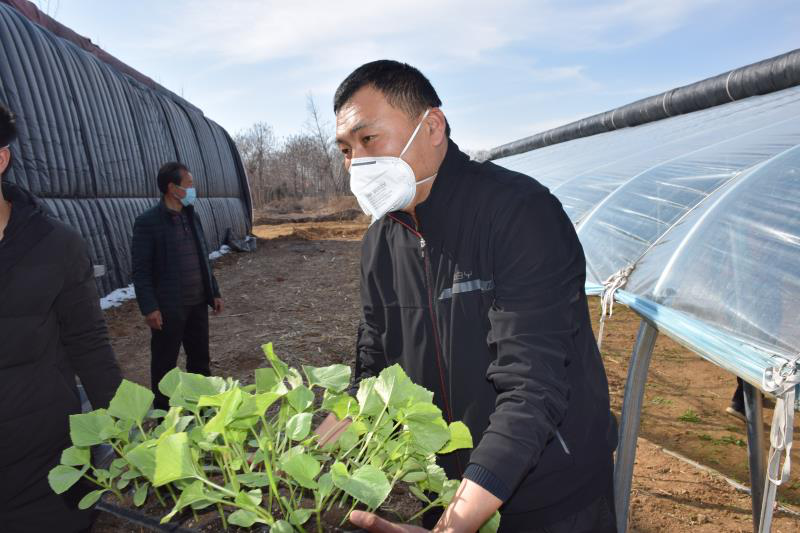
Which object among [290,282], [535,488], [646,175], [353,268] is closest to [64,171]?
[290,282]

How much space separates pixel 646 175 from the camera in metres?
4.20

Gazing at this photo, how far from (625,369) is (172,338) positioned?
4717 mm

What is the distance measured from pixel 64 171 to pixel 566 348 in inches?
303

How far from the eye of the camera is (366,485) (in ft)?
2.29

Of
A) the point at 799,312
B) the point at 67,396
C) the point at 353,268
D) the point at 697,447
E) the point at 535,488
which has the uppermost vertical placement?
the point at 67,396

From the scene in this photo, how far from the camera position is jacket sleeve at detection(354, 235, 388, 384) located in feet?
5.12

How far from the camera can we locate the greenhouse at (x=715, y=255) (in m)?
1.79

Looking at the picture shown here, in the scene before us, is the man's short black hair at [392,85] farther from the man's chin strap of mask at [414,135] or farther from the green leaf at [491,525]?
the green leaf at [491,525]

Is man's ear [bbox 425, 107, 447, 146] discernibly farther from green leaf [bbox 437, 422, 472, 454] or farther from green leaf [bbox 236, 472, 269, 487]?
green leaf [bbox 236, 472, 269, 487]

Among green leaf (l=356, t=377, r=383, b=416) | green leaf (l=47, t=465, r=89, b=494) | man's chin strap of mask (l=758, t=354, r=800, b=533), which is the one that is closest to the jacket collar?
green leaf (l=47, t=465, r=89, b=494)

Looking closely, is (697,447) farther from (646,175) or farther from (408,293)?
(408,293)

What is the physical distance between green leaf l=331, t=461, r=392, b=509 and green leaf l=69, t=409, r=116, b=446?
15.9 inches

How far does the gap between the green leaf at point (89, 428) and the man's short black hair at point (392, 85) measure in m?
0.90

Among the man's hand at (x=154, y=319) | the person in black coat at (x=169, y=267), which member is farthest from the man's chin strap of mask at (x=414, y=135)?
the man's hand at (x=154, y=319)
